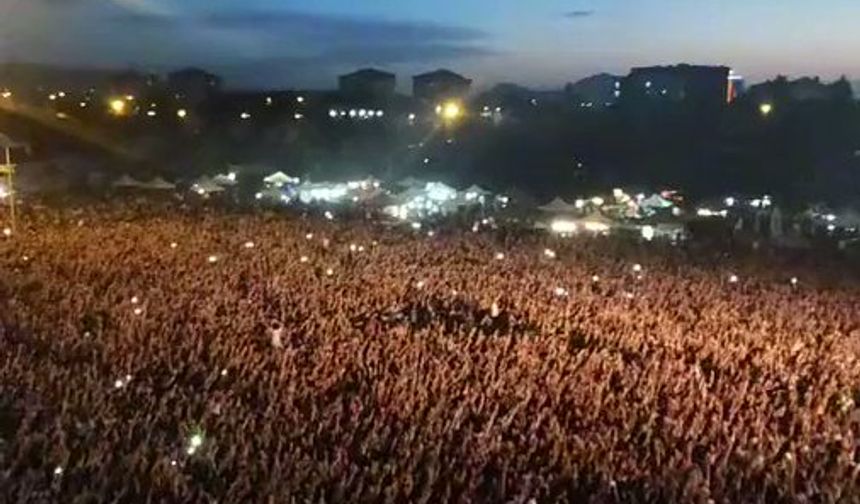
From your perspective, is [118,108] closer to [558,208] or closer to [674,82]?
[674,82]

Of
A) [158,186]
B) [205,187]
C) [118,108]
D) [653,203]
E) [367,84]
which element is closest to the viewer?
[158,186]

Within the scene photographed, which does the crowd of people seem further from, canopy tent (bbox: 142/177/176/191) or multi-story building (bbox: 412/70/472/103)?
multi-story building (bbox: 412/70/472/103)

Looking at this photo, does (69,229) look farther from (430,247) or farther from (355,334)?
(355,334)

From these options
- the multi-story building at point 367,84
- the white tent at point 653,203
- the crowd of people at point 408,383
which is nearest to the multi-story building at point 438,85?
the multi-story building at point 367,84

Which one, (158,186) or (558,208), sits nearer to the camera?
(558,208)

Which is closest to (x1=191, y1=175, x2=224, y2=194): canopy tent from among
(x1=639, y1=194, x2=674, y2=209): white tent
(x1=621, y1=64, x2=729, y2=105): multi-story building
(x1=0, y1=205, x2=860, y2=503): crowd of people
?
(x1=639, y1=194, x2=674, y2=209): white tent

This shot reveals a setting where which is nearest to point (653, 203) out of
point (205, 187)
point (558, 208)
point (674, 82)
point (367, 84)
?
point (558, 208)

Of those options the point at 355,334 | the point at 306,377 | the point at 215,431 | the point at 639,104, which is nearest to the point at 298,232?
the point at 355,334
